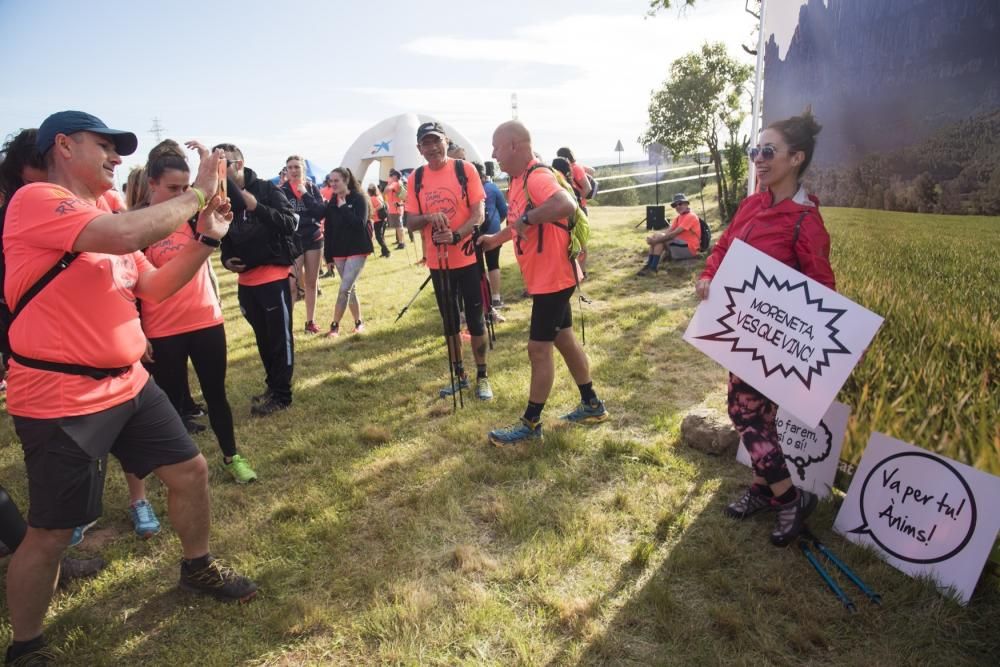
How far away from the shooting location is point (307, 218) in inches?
301

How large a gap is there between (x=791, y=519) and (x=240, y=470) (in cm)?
345

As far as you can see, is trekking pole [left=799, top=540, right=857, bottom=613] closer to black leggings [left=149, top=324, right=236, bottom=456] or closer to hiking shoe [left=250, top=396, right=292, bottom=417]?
black leggings [left=149, top=324, right=236, bottom=456]

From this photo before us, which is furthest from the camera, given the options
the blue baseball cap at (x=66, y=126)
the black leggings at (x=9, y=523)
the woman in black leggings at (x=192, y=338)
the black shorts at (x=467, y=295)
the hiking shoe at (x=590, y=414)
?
the black shorts at (x=467, y=295)

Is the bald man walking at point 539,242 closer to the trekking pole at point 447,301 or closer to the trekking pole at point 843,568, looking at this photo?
the trekking pole at point 447,301

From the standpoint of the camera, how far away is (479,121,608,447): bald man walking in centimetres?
371

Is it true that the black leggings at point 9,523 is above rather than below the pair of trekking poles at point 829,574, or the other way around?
above

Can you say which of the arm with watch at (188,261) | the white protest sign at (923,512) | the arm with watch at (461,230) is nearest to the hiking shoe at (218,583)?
the arm with watch at (188,261)

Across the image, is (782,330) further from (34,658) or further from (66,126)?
(34,658)

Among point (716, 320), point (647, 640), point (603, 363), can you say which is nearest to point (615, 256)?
point (603, 363)

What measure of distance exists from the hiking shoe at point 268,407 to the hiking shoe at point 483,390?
1.76 metres

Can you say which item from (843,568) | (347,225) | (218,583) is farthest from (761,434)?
(347,225)

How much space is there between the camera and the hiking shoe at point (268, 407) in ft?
16.8

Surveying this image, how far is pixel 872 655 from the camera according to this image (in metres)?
2.25

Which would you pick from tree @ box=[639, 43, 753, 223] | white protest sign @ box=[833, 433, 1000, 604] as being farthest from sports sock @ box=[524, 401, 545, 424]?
tree @ box=[639, 43, 753, 223]
